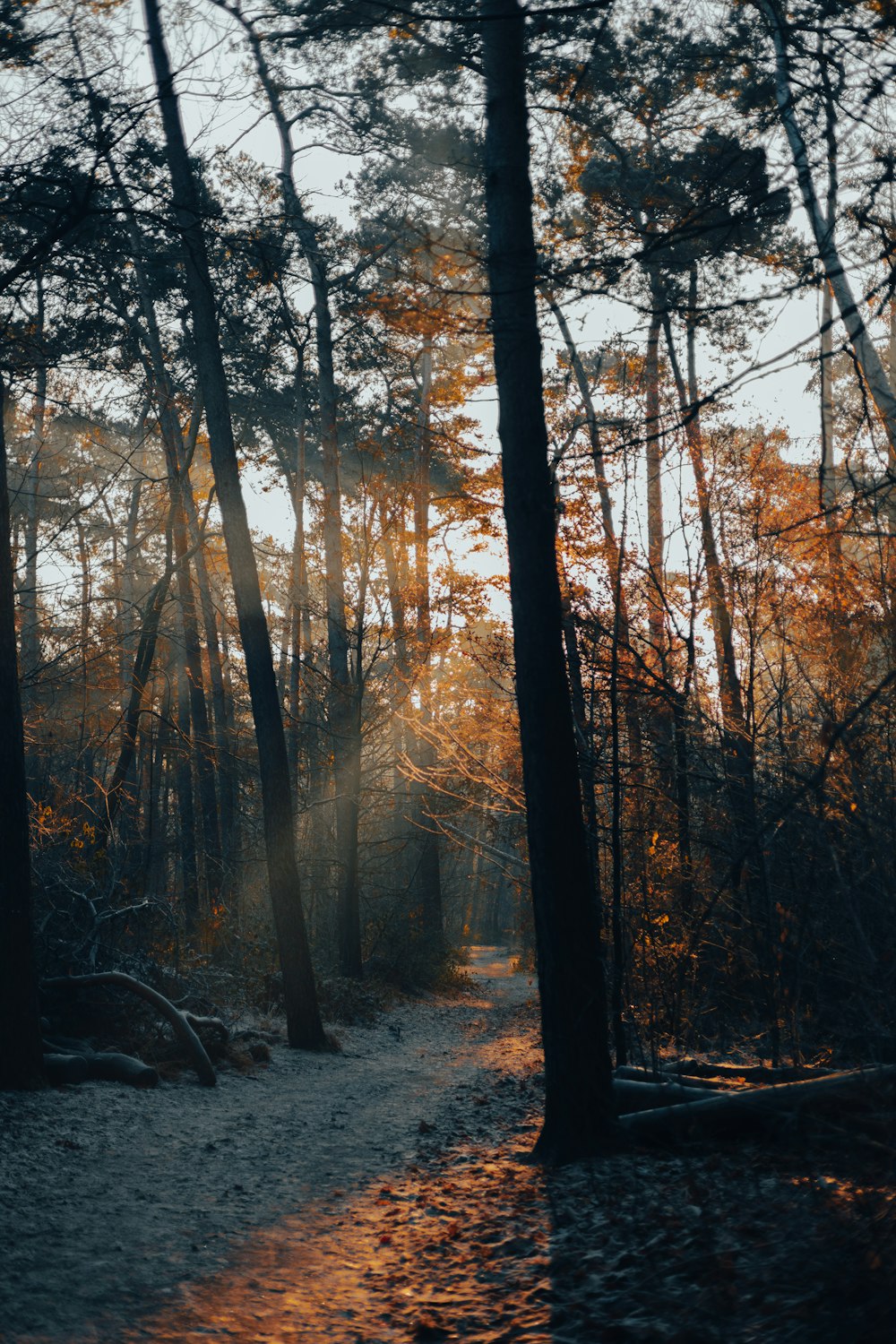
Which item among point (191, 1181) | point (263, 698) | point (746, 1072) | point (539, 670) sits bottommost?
point (191, 1181)

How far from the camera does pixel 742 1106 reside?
5340 mm

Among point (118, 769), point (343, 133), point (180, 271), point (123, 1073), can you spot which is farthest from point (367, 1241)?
point (180, 271)

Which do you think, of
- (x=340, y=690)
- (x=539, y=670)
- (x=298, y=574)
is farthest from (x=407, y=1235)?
(x=298, y=574)

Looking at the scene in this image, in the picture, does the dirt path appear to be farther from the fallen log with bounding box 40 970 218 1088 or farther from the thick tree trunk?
the thick tree trunk

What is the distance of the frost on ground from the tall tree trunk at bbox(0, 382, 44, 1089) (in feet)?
1.24

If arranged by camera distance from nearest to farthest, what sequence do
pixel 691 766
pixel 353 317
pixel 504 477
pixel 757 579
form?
pixel 504 477, pixel 691 766, pixel 757 579, pixel 353 317

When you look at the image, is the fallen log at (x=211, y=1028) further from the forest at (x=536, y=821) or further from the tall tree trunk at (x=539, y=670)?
the tall tree trunk at (x=539, y=670)

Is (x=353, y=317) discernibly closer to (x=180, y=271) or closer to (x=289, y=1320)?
(x=180, y=271)

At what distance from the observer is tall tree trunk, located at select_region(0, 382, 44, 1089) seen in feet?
24.9

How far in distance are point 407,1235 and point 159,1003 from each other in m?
4.76

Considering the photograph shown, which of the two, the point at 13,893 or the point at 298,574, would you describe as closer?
the point at 13,893

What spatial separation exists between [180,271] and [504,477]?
44.0 feet

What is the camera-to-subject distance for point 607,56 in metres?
7.38

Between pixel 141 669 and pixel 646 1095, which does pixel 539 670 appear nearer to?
pixel 646 1095
